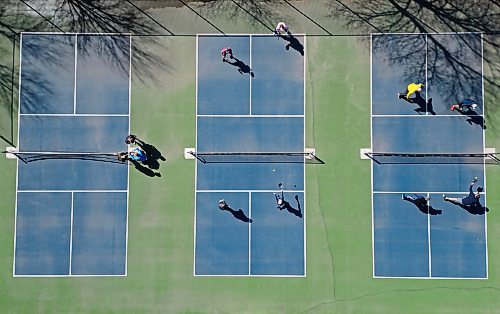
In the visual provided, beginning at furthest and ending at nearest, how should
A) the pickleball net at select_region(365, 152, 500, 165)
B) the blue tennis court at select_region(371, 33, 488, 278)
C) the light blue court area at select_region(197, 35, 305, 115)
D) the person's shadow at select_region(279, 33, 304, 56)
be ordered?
1. the person's shadow at select_region(279, 33, 304, 56)
2. the light blue court area at select_region(197, 35, 305, 115)
3. the pickleball net at select_region(365, 152, 500, 165)
4. the blue tennis court at select_region(371, 33, 488, 278)

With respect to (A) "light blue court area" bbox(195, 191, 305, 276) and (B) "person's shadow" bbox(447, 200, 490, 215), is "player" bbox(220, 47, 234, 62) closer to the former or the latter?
(A) "light blue court area" bbox(195, 191, 305, 276)

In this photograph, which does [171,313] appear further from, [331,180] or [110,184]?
[331,180]

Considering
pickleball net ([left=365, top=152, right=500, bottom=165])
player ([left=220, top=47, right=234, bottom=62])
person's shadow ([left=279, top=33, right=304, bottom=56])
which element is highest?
person's shadow ([left=279, top=33, right=304, bottom=56])

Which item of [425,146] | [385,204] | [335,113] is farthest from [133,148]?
[425,146]

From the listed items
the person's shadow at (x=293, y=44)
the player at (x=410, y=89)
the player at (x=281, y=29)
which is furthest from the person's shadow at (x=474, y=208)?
the player at (x=281, y=29)

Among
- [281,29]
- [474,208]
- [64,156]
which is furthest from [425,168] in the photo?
[64,156]

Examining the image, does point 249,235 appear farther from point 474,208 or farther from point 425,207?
point 474,208

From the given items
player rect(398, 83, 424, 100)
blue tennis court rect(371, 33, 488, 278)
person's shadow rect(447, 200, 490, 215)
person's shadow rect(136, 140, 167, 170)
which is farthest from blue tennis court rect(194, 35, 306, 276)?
person's shadow rect(447, 200, 490, 215)
